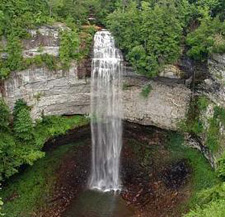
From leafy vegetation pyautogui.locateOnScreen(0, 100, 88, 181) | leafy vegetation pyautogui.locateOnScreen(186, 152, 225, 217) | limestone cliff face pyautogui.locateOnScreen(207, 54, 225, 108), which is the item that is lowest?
leafy vegetation pyautogui.locateOnScreen(0, 100, 88, 181)

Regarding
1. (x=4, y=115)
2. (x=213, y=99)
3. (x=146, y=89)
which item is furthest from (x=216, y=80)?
(x=4, y=115)

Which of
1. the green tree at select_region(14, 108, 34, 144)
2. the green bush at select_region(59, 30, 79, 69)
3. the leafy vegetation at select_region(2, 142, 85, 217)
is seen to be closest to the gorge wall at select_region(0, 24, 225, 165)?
the green bush at select_region(59, 30, 79, 69)

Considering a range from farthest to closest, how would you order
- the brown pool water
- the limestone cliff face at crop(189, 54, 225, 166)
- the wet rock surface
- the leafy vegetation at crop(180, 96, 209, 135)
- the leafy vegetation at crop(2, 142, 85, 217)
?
the leafy vegetation at crop(180, 96, 209, 135)
the limestone cliff face at crop(189, 54, 225, 166)
the wet rock surface
the brown pool water
the leafy vegetation at crop(2, 142, 85, 217)

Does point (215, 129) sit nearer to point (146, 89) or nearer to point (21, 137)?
point (146, 89)

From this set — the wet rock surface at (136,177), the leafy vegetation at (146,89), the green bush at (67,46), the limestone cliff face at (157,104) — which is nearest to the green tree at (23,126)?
the wet rock surface at (136,177)

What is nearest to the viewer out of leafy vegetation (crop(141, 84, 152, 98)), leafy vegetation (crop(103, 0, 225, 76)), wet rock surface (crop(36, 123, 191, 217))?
wet rock surface (crop(36, 123, 191, 217))

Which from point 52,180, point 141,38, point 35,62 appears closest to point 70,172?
point 52,180

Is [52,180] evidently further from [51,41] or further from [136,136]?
[51,41]

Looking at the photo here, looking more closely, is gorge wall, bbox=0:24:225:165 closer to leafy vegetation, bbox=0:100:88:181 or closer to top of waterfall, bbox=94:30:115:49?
leafy vegetation, bbox=0:100:88:181

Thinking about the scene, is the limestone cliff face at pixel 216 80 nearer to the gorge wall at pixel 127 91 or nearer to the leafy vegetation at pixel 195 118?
the gorge wall at pixel 127 91
